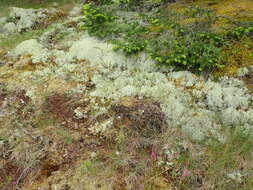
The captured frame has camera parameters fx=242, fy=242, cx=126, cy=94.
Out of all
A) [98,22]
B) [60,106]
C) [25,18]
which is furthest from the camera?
[25,18]

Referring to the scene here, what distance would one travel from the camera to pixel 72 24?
8875 mm

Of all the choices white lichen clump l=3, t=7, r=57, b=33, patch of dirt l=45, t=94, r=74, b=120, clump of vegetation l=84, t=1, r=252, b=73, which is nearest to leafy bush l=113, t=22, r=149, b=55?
clump of vegetation l=84, t=1, r=252, b=73

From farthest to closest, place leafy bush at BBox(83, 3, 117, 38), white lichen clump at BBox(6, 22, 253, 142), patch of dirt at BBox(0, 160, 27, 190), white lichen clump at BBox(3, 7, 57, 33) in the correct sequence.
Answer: white lichen clump at BBox(3, 7, 57, 33) < leafy bush at BBox(83, 3, 117, 38) < white lichen clump at BBox(6, 22, 253, 142) < patch of dirt at BBox(0, 160, 27, 190)

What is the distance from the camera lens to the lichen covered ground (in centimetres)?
414

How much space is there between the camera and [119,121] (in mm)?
5098

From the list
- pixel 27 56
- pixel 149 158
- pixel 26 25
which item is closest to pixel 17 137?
pixel 149 158

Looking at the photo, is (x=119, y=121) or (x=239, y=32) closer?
(x=119, y=121)

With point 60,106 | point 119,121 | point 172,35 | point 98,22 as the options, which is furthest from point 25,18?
point 119,121

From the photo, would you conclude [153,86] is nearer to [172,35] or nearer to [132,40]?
[132,40]

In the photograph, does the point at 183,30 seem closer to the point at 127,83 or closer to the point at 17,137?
the point at 127,83

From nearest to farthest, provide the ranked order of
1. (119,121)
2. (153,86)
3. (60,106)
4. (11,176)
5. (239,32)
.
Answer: (11,176), (119,121), (60,106), (153,86), (239,32)

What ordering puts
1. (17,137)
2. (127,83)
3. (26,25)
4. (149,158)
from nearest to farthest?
1. (149,158)
2. (17,137)
3. (127,83)
4. (26,25)

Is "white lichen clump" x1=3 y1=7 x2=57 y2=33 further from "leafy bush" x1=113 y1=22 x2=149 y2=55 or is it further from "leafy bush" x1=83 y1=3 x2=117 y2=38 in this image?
"leafy bush" x1=113 y1=22 x2=149 y2=55

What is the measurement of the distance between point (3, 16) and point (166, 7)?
6.53 m
